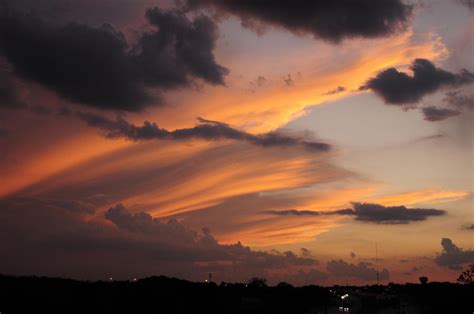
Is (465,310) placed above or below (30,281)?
below

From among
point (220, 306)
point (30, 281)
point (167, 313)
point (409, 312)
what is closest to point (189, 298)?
point (220, 306)

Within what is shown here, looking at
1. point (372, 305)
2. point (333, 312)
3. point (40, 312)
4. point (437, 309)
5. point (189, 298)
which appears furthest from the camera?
point (372, 305)

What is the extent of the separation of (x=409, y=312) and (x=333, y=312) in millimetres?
21057

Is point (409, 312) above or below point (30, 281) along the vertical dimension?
below

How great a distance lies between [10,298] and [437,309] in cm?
10690

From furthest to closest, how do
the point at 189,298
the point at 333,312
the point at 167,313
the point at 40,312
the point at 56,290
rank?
the point at 333,312 < the point at 189,298 < the point at 56,290 < the point at 167,313 < the point at 40,312

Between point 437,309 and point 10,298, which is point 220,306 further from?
point 437,309

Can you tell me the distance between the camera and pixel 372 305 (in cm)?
19975

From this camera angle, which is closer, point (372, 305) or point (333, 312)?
point (333, 312)

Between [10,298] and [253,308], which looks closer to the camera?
[10,298]

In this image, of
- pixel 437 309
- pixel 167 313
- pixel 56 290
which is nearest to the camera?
pixel 167 313

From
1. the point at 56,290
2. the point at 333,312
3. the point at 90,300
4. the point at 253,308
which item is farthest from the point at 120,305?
the point at 333,312

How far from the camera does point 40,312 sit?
338 feet

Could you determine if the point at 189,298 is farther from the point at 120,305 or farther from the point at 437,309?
the point at 437,309
